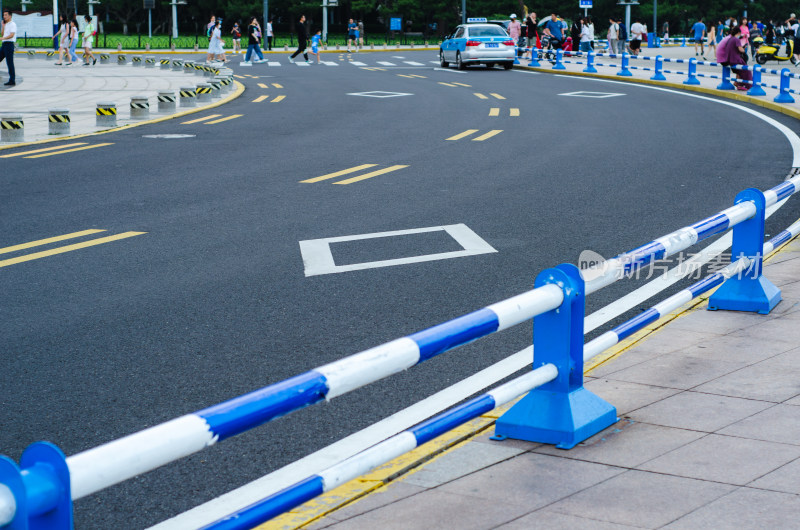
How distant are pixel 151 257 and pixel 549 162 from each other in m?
7.11

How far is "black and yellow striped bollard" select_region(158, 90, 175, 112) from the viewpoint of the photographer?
21.8 meters

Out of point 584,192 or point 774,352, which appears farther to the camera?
point 584,192

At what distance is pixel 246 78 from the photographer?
3488cm

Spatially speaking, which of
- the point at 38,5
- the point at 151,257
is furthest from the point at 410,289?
the point at 38,5

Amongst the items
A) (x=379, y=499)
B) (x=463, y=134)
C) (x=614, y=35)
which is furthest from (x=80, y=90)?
(x=614, y=35)

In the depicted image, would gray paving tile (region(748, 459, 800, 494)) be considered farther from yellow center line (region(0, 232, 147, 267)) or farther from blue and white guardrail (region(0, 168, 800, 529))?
yellow center line (region(0, 232, 147, 267))

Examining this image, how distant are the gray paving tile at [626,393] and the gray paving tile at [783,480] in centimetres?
91

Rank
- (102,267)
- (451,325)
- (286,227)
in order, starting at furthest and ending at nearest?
1. (286,227)
2. (102,267)
3. (451,325)

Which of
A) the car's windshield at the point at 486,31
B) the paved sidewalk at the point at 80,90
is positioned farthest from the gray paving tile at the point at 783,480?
the car's windshield at the point at 486,31

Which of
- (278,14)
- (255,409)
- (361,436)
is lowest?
(361,436)

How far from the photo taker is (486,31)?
3900 centimetres

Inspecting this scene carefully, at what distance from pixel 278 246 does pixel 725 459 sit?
213 inches

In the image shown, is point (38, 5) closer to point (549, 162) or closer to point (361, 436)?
point (549, 162)

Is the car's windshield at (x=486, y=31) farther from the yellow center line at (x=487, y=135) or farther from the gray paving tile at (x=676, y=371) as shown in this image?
the gray paving tile at (x=676, y=371)
